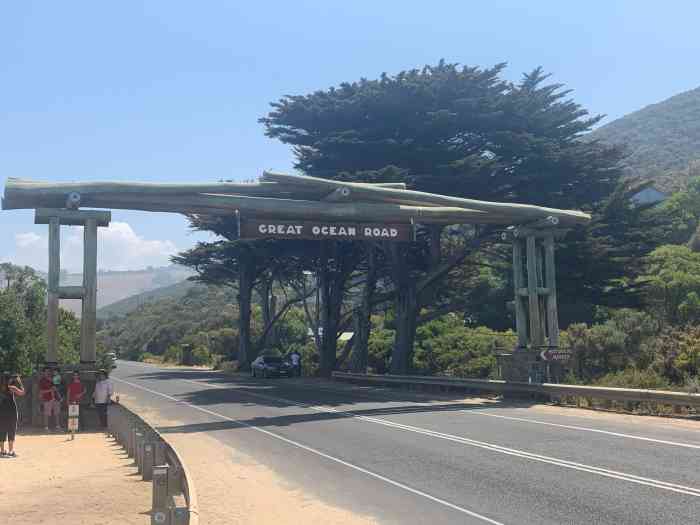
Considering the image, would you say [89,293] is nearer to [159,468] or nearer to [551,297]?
[159,468]

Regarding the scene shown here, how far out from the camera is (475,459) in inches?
485

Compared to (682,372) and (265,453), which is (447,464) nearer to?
(265,453)

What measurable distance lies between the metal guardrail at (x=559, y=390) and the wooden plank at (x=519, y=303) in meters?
1.80

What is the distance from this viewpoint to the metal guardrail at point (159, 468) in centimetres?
736

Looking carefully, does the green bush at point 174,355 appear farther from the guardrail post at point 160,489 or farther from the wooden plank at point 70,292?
the guardrail post at point 160,489

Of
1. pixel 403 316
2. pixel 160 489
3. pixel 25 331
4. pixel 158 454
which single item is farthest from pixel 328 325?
pixel 160 489

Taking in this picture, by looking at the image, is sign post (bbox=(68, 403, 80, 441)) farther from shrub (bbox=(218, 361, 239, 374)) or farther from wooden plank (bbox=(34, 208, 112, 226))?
shrub (bbox=(218, 361, 239, 374))

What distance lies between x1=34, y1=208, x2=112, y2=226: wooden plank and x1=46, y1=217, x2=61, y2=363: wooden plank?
0.16 metres

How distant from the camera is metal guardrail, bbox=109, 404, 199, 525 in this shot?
7.36 m

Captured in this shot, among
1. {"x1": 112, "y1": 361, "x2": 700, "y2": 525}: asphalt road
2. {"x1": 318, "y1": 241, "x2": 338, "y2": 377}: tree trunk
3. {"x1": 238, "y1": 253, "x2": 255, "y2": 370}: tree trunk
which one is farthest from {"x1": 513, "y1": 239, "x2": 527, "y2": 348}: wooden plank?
{"x1": 238, "y1": 253, "x2": 255, "y2": 370}: tree trunk

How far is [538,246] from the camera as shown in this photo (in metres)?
26.0

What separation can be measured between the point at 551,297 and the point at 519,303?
40.8 inches

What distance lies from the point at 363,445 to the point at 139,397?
57.4 feet

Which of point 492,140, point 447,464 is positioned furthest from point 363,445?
point 492,140
